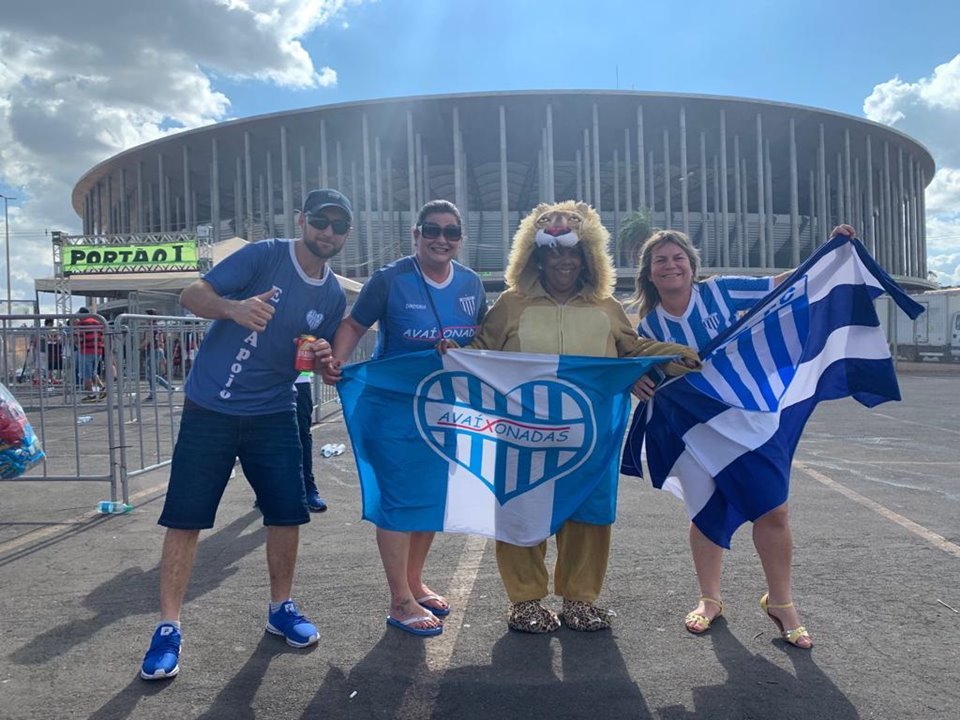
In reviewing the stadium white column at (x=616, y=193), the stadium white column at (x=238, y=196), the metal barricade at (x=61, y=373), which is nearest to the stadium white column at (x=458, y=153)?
the stadium white column at (x=616, y=193)

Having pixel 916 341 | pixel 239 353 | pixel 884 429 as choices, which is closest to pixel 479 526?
pixel 239 353

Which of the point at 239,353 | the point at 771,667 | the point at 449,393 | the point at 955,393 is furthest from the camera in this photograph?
the point at 955,393

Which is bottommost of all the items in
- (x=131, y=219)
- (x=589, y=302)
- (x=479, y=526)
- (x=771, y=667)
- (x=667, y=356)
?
(x=771, y=667)

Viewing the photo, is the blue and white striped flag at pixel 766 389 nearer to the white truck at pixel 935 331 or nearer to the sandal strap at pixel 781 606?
the sandal strap at pixel 781 606

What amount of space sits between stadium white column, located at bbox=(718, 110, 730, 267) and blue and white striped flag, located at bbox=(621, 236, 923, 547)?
45.6 meters

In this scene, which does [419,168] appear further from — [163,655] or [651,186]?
[163,655]

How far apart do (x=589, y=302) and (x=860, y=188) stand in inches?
2285

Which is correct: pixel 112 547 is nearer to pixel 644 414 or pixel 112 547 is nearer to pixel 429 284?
pixel 429 284

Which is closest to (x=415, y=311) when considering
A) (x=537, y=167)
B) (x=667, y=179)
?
(x=667, y=179)

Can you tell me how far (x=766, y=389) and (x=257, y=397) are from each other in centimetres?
242

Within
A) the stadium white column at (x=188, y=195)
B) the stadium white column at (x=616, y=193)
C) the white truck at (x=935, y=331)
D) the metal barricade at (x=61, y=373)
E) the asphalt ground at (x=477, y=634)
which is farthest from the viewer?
the stadium white column at (x=188, y=195)

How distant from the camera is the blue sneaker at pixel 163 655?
3033mm

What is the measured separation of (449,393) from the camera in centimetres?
371

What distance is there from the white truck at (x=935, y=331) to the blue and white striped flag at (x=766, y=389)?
80.5 ft
